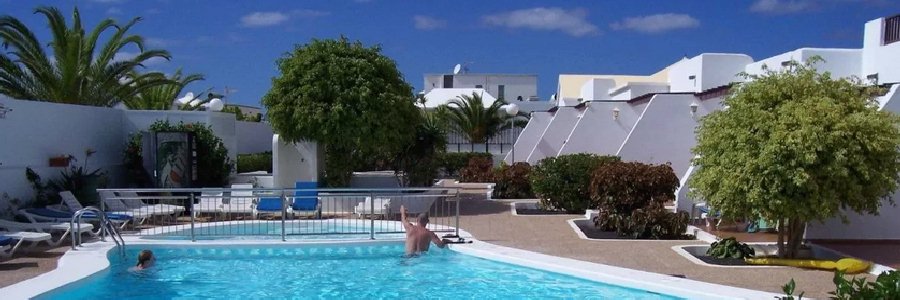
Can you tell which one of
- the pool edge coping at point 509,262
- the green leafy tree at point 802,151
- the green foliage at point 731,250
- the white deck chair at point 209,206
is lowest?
the pool edge coping at point 509,262

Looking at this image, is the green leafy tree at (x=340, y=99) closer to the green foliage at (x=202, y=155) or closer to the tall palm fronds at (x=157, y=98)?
the green foliage at (x=202, y=155)

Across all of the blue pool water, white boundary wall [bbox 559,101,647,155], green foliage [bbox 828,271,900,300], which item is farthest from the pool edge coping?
white boundary wall [bbox 559,101,647,155]

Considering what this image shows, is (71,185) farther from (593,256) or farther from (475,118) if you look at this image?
(475,118)

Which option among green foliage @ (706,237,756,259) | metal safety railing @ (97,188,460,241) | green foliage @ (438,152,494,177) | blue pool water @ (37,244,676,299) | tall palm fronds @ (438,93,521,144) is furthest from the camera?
tall palm fronds @ (438,93,521,144)

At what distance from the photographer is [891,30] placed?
18.8 metres

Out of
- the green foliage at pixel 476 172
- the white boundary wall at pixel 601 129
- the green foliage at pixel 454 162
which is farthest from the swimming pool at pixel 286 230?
the green foliage at pixel 454 162

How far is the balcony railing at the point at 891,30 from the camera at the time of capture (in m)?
18.5

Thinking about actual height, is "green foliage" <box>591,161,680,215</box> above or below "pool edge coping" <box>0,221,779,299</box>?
above

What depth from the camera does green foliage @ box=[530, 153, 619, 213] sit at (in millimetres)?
16922

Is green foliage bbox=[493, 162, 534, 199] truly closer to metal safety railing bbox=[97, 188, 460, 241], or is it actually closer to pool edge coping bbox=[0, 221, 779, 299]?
metal safety railing bbox=[97, 188, 460, 241]

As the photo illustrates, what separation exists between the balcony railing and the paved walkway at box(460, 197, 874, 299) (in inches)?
388

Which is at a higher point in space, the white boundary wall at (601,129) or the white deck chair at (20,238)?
the white boundary wall at (601,129)

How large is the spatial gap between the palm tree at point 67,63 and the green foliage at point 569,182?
442 inches

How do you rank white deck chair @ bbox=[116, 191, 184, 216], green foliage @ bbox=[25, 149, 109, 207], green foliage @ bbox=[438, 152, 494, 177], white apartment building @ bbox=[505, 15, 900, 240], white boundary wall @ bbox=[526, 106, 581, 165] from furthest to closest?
green foliage @ bbox=[438, 152, 494, 177]
white boundary wall @ bbox=[526, 106, 581, 165]
green foliage @ bbox=[25, 149, 109, 207]
white deck chair @ bbox=[116, 191, 184, 216]
white apartment building @ bbox=[505, 15, 900, 240]
